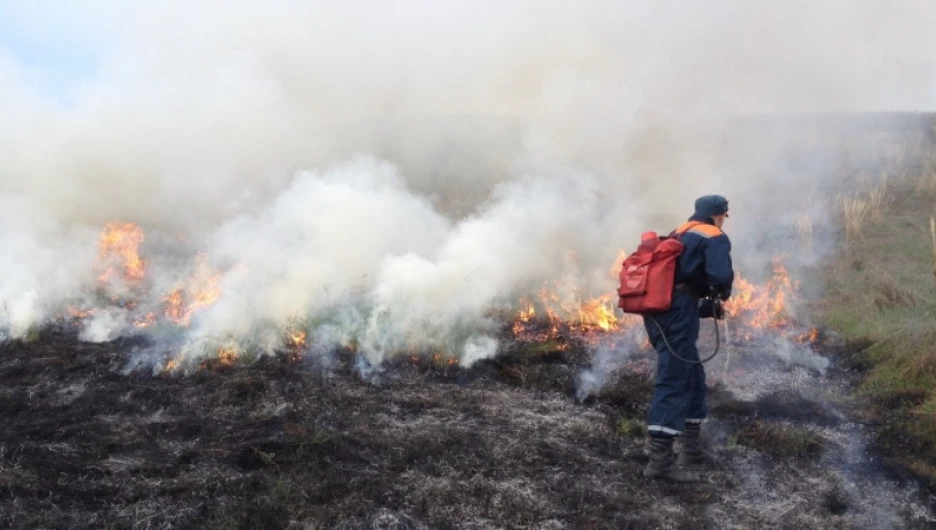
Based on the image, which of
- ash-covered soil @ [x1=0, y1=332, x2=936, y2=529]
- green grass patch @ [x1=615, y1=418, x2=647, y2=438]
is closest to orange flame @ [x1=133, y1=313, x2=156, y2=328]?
ash-covered soil @ [x1=0, y1=332, x2=936, y2=529]

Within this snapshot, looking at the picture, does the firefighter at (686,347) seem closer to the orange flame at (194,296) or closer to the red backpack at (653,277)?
the red backpack at (653,277)

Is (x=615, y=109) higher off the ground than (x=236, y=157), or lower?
higher

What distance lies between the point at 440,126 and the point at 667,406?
10502mm

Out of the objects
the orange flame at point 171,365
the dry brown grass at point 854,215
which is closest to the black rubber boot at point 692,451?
the orange flame at point 171,365

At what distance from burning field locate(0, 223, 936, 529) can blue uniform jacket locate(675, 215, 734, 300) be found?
1321mm

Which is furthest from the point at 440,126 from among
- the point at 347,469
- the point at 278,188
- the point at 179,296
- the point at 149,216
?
the point at 347,469

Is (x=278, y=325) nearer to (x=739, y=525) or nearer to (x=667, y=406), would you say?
(x=667, y=406)

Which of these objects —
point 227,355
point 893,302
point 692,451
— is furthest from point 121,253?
point 893,302

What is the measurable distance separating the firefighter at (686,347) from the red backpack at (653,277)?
0.30 feet

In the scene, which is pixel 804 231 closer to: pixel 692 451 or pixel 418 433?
pixel 692 451

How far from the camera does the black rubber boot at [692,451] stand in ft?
15.8

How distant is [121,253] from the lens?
998 cm

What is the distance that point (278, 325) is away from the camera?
24.2 feet

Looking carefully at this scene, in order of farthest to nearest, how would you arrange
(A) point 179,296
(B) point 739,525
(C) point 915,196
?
(C) point 915,196
(A) point 179,296
(B) point 739,525
